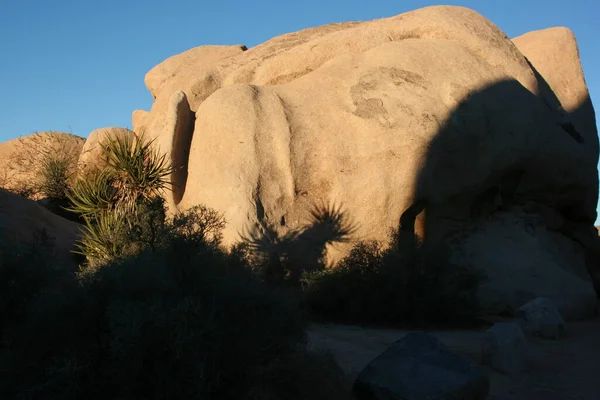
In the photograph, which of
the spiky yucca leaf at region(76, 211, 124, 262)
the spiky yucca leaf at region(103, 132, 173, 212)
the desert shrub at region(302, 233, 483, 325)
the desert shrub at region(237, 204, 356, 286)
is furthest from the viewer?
the spiky yucca leaf at region(103, 132, 173, 212)

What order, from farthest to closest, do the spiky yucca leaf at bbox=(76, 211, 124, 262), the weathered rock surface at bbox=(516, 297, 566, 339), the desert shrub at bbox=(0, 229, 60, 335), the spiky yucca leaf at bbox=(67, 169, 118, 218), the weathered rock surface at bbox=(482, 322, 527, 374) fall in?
1. the spiky yucca leaf at bbox=(67, 169, 118, 218)
2. the spiky yucca leaf at bbox=(76, 211, 124, 262)
3. the weathered rock surface at bbox=(516, 297, 566, 339)
4. the weathered rock surface at bbox=(482, 322, 527, 374)
5. the desert shrub at bbox=(0, 229, 60, 335)

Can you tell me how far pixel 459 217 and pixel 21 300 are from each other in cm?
850

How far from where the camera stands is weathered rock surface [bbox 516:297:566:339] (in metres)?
8.81

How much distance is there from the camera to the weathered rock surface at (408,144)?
1086 centimetres

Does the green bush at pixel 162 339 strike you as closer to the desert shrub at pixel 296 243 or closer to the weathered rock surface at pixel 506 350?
the weathered rock surface at pixel 506 350

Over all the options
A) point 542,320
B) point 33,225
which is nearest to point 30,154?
point 33,225

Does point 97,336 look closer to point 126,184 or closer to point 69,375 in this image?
point 69,375

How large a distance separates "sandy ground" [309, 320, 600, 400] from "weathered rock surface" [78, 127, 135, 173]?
6.19 meters

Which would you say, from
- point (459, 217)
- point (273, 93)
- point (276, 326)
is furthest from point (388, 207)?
point (276, 326)

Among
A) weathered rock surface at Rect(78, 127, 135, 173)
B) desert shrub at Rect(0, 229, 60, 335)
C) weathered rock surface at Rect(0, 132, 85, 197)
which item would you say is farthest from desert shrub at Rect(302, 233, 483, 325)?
weathered rock surface at Rect(0, 132, 85, 197)

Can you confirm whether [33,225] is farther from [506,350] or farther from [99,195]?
[506,350]

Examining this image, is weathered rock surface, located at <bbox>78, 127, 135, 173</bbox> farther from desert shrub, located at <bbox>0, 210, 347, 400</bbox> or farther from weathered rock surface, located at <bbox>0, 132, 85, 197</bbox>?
desert shrub, located at <bbox>0, 210, 347, 400</bbox>

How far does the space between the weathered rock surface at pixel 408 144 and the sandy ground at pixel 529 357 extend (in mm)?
2247

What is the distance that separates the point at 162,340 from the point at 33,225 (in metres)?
7.93
